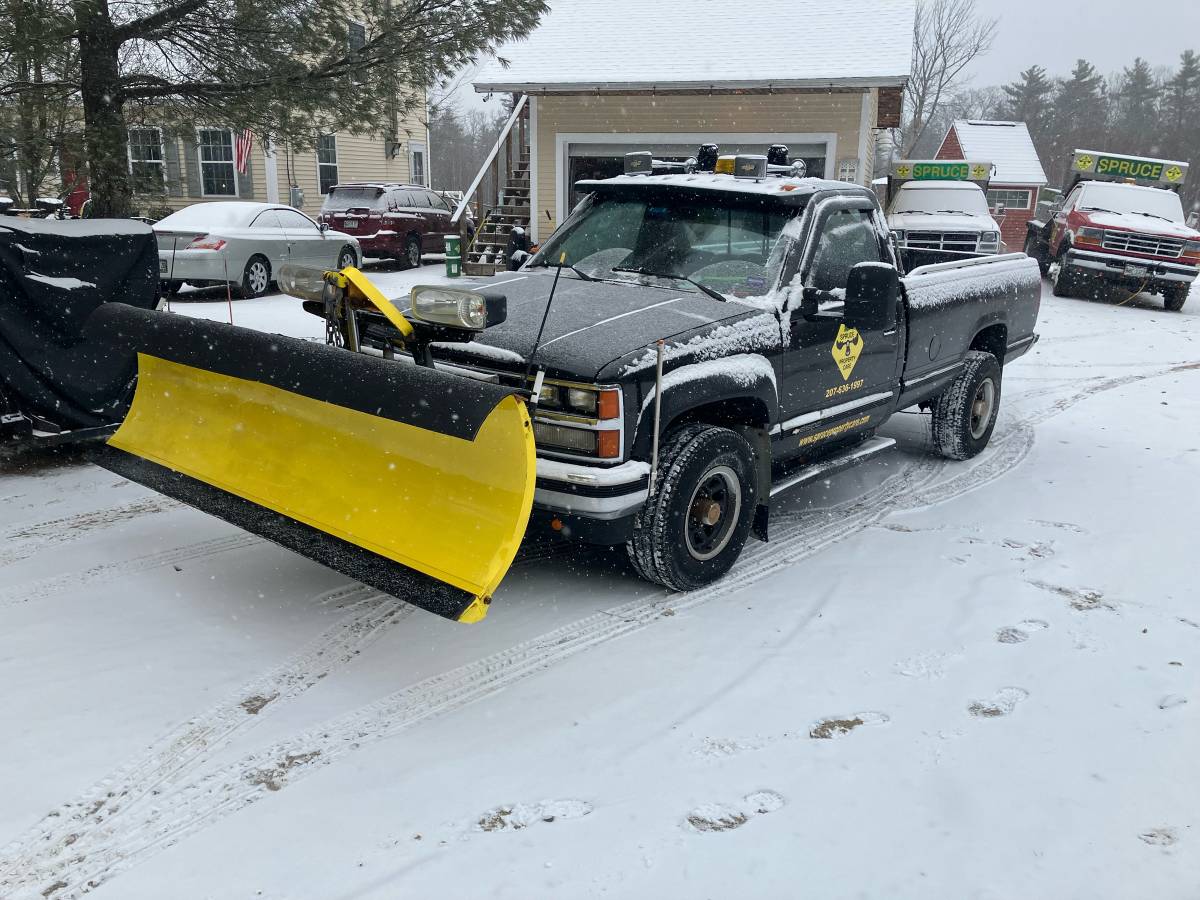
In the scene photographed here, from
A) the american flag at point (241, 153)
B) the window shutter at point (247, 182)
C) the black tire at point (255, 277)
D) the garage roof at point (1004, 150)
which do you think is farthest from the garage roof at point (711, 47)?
the garage roof at point (1004, 150)

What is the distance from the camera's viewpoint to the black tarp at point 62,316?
6113 millimetres

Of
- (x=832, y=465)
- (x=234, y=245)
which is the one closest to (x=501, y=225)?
(x=234, y=245)

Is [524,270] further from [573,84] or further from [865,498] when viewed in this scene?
[573,84]

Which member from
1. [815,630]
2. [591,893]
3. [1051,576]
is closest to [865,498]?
[1051,576]

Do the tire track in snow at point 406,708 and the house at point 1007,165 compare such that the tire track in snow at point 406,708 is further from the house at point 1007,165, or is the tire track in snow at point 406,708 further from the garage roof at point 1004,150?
the garage roof at point 1004,150

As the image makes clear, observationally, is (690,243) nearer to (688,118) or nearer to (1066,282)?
(688,118)

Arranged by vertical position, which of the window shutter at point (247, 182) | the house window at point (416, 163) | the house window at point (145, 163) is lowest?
the house window at point (145, 163)

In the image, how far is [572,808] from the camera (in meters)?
3.00

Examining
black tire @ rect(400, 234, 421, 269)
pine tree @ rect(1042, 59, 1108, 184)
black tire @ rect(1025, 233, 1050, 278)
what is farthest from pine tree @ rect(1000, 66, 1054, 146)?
black tire @ rect(400, 234, 421, 269)

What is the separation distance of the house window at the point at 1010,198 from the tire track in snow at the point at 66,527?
1388 inches

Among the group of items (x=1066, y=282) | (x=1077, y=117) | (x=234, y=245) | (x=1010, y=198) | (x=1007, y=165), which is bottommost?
(x=1066, y=282)

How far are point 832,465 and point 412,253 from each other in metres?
15.8

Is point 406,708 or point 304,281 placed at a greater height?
point 304,281

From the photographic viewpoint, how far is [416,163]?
3044cm
